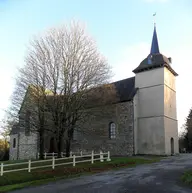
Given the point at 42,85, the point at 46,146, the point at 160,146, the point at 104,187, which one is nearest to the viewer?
the point at 104,187

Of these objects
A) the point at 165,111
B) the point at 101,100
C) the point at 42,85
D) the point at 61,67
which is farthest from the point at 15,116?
the point at 165,111

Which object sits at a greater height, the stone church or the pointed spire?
the pointed spire

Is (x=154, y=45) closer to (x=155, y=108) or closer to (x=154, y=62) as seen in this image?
(x=154, y=62)

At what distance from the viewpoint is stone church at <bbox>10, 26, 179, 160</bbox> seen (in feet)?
99.1

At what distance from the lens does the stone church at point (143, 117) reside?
30203mm

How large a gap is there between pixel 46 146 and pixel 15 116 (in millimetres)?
13106

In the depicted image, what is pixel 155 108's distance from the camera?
A: 31.3 metres

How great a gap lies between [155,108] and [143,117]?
1890 millimetres

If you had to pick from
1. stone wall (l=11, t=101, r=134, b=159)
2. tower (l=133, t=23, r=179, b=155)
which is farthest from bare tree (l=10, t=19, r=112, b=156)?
tower (l=133, t=23, r=179, b=155)

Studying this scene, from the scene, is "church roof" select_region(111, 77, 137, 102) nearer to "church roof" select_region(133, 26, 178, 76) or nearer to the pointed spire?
"church roof" select_region(133, 26, 178, 76)

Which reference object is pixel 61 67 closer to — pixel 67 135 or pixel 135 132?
pixel 67 135

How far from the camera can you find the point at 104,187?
1098 cm

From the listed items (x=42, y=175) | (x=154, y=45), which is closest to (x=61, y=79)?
(x=42, y=175)

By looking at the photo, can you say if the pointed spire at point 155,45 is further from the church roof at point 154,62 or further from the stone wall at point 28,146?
the stone wall at point 28,146
